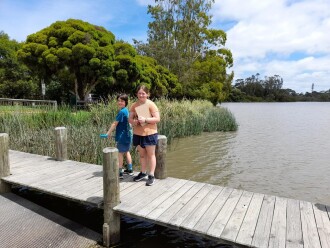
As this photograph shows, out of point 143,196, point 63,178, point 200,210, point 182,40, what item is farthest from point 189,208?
point 182,40

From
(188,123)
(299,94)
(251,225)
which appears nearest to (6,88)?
(188,123)

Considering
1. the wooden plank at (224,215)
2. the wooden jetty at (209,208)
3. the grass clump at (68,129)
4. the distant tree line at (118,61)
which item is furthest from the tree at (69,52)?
the wooden plank at (224,215)

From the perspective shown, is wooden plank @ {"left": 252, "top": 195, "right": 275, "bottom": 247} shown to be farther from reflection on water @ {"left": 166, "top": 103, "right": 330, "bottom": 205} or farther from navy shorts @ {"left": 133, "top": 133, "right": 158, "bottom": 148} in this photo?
reflection on water @ {"left": 166, "top": 103, "right": 330, "bottom": 205}

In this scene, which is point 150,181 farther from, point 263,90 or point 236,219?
point 263,90

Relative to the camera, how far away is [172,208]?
3451 mm

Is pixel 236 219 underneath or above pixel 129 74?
underneath

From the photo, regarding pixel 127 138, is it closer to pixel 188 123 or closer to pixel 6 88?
pixel 188 123

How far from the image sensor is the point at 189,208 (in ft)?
11.3

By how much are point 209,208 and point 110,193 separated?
1202mm

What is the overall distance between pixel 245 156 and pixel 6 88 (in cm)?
2331

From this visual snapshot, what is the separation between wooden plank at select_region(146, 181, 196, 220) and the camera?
3.24 metres

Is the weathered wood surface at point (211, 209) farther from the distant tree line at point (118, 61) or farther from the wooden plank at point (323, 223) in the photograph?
the distant tree line at point (118, 61)

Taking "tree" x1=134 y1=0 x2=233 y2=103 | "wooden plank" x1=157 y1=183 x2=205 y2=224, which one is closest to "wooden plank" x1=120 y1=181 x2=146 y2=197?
"wooden plank" x1=157 y1=183 x2=205 y2=224

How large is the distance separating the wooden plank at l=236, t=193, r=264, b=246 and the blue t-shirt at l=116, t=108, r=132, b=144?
79.3 inches
